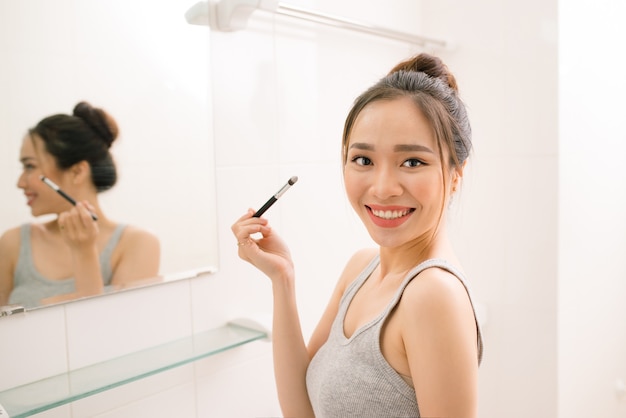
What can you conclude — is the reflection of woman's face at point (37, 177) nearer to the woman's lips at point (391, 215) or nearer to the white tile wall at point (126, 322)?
the white tile wall at point (126, 322)

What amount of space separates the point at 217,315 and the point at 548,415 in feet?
3.08

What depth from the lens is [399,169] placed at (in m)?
0.80

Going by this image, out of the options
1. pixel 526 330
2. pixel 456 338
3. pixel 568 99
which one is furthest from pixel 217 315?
pixel 568 99

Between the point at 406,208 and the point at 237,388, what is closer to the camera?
the point at 406,208

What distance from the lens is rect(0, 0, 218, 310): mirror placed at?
2.76 ft

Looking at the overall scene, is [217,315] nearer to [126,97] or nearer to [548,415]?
[126,97]

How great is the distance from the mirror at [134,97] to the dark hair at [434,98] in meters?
0.36

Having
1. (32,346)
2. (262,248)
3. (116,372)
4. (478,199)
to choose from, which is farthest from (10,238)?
(478,199)

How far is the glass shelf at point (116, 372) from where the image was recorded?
812mm

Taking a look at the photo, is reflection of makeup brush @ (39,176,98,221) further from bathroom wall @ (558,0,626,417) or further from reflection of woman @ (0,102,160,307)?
bathroom wall @ (558,0,626,417)

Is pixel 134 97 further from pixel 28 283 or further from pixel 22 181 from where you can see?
pixel 28 283

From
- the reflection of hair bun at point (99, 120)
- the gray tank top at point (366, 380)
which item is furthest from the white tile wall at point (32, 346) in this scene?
the gray tank top at point (366, 380)

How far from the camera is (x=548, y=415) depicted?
145 cm

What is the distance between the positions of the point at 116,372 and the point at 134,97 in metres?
0.48
